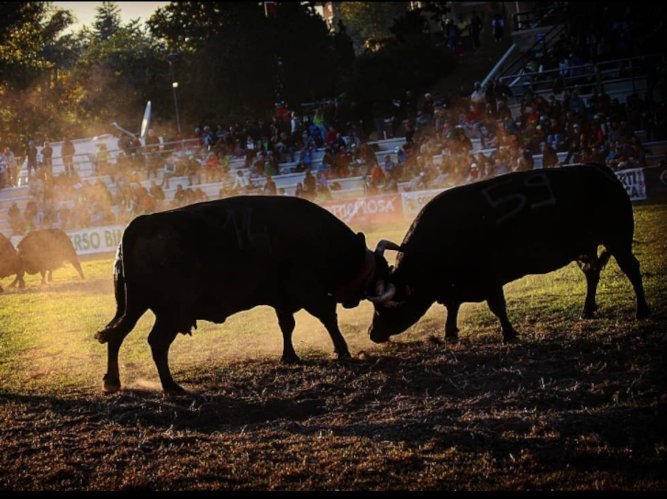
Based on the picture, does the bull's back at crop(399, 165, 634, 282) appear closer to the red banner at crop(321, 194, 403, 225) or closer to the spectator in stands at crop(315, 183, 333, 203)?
the red banner at crop(321, 194, 403, 225)

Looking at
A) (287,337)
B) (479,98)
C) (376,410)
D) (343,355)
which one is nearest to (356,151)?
(479,98)

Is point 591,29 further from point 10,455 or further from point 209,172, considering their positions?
point 10,455

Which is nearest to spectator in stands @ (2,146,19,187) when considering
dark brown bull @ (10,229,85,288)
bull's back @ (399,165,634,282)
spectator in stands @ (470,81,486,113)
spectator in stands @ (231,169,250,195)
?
spectator in stands @ (231,169,250,195)

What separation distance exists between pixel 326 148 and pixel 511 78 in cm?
806

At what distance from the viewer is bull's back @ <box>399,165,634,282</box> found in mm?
11117

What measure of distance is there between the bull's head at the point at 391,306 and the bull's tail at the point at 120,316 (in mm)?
3018

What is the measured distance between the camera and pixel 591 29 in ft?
113

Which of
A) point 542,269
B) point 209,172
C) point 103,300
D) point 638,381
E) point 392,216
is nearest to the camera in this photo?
point 638,381

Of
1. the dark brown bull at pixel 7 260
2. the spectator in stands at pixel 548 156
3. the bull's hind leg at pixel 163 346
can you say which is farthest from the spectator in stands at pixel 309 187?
the bull's hind leg at pixel 163 346

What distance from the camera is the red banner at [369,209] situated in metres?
31.1

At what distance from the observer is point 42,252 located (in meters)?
25.7

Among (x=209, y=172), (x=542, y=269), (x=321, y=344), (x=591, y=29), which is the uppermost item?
(x=591, y=29)

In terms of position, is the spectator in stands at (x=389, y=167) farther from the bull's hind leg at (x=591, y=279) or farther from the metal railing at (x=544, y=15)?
the bull's hind leg at (x=591, y=279)

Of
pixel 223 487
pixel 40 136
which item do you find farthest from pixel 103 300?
pixel 40 136
